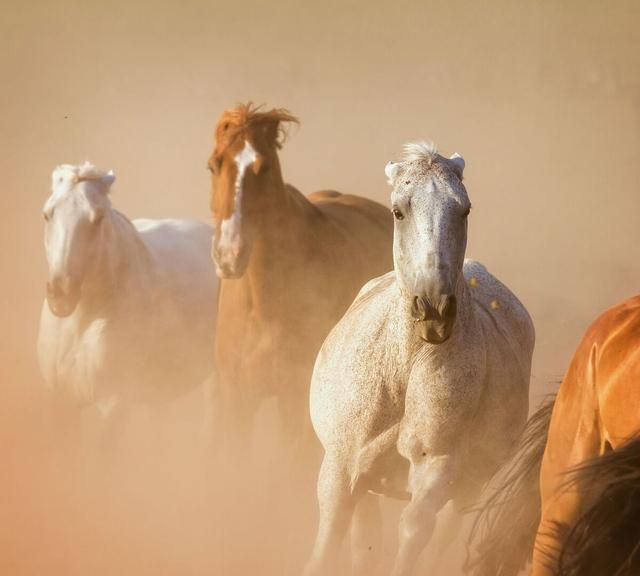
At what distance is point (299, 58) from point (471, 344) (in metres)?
9.26

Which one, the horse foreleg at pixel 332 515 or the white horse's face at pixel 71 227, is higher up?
the white horse's face at pixel 71 227

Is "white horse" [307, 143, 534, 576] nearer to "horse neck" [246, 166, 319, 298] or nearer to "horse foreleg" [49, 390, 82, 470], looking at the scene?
"horse neck" [246, 166, 319, 298]

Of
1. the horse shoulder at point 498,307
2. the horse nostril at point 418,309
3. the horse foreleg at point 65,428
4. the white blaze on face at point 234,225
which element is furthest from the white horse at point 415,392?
the horse foreleg at point 65,428

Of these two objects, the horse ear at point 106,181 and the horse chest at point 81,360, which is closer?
the horse ear at point 106,181

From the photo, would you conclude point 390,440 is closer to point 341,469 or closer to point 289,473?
point 341,469

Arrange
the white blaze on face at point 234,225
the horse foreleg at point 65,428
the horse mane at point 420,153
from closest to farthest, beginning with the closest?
1. the horse mane at point 420,153
2. the white blaze on face at point 234,225
3. the horse foreleg at point 65,428

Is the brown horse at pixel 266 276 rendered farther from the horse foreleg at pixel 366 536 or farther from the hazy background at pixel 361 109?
the hazy background at pixel 361 109

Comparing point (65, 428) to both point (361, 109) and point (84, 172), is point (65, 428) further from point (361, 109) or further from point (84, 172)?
point (361, 109)

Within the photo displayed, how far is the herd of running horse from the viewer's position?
142 inches

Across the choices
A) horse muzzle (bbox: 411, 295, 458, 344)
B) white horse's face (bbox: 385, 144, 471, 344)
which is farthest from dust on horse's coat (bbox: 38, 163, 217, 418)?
horse muzzle (bbox: 411, 295, 458, 344)

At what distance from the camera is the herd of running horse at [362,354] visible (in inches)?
142

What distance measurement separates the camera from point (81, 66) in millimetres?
13500

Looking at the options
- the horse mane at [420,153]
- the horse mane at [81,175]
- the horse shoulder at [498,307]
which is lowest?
the horse shoulder at [498,307]

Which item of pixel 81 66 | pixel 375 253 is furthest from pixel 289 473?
pixel 81 66
